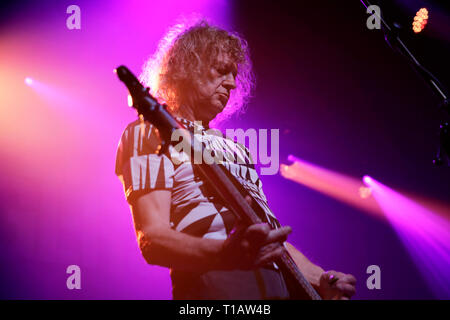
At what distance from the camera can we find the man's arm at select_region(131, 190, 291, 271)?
3.57 feet

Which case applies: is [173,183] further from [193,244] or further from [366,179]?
[366,179]

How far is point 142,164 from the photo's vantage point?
138 centimetres

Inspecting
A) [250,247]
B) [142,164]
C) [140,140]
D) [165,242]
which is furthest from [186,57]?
[250,247]

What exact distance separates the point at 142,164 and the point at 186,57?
98 centimetres

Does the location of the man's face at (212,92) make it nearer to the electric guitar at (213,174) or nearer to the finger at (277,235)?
the electric guitar at (213,174)

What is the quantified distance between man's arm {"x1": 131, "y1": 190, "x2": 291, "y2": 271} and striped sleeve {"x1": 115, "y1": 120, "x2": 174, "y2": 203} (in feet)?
0.13

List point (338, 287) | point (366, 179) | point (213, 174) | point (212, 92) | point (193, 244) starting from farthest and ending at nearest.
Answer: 1. point (366, 179)
2. point (212, 92)
3. point (338, 287)
4. point (213, 174)
5. point (193, 244)

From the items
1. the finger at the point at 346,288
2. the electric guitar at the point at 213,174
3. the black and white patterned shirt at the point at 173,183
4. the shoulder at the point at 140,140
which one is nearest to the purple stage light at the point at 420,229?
the finger at the point at 346,288

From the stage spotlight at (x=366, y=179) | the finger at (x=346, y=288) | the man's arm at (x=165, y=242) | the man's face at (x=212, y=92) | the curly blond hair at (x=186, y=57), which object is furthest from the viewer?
the stage spotlight at (x=366, y=179)

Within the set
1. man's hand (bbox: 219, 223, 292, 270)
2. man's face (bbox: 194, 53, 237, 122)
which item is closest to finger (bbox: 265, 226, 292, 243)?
man's hand (bbox: 219, 223, 292, 270)

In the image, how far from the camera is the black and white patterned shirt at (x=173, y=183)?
1340 millimetres

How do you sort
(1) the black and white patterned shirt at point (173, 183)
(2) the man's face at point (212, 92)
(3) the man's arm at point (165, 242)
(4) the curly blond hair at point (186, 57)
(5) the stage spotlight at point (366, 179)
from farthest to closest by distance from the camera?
(5) the stage spotlight at point (366, 179) → (4) the curly blond hair at point (186, 57) → (2) the man's face at point (212, 92) → (1) the black and white patterned shirt at point (173, 183) → (3) the man's arm at point (165, 242)

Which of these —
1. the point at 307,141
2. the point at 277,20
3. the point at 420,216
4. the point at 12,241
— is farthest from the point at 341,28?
the point at 12,241

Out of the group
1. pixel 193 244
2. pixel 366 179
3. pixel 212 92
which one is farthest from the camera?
pixel 366 179
